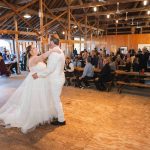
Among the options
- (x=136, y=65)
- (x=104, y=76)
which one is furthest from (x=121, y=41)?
(x=104, y=76)

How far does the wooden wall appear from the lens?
53.6ft

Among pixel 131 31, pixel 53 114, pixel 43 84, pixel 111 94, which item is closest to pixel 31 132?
pixel 53 114

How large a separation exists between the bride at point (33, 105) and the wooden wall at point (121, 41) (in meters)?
14.3

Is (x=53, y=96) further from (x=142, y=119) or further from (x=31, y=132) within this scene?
(x=142, y=119)

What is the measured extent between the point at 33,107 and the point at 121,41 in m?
15.1

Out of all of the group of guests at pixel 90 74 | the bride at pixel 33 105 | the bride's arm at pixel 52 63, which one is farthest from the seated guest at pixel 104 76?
the bride's arm at pixel 52 63

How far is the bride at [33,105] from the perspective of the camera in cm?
344

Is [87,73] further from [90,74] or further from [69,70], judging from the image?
[69,70]

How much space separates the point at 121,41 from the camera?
17.3 metres

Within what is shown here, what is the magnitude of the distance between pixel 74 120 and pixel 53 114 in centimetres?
45

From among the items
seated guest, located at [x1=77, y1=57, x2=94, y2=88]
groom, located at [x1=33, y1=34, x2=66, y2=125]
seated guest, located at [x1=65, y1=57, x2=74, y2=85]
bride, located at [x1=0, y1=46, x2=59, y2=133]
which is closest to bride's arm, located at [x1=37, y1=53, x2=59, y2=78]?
groom, located at [x1=33, y1=34, x2=66, y2=125]

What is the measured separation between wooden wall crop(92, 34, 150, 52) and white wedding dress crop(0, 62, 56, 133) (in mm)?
14308

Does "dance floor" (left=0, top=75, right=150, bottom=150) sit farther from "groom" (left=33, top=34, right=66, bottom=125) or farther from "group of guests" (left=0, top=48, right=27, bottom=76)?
"group of guests" (left=0, top=48, right=27, bottom=76)

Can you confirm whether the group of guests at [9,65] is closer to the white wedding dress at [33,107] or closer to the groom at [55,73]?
the white wedding dress at [33,107]
